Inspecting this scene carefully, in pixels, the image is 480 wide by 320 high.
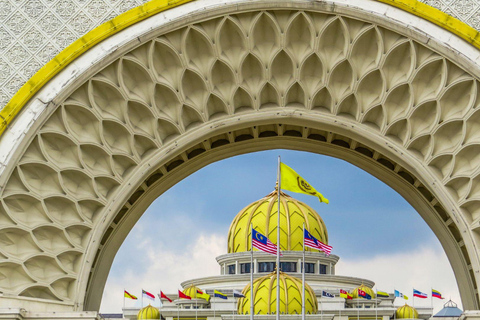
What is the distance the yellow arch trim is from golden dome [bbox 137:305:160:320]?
32758 millimetres

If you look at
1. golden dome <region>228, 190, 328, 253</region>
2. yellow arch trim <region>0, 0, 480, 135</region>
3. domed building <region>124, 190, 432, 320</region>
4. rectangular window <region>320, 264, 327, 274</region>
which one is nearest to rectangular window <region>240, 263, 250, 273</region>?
domed building <region>124, 190, 432, 320</region>

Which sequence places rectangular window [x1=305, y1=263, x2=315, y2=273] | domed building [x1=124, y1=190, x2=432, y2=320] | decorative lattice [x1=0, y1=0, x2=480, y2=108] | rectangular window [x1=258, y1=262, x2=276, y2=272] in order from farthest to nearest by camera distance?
1. rectangular window [x1=305, y1=263, x2=315, y2=273]
2. rectangular window [x1=258, y1=262, x2=276, y2=272]
3. domed building [x1=124, y1=190, x2=432, y2=320]
4. decorative lattice [x1=0, y1=0, x2=480, y2=108]

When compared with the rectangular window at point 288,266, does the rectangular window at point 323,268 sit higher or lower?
higher

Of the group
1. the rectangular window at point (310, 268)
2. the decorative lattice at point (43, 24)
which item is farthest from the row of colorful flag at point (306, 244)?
the rectangular window at point (310, 268)

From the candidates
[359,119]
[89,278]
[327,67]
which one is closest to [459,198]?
[359,119]

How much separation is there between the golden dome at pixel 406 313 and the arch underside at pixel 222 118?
98.9 ft

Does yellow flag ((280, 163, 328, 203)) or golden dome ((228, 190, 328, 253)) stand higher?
golden dome ((228, 190, 328, 253))

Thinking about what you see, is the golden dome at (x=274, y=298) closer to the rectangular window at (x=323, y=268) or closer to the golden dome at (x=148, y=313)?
the golden dome at (x=148, y=313)

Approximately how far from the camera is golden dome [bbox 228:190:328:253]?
45312 mm

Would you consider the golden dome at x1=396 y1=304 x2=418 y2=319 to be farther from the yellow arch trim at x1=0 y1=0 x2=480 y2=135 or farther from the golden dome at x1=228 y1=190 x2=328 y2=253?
the yellow arch trim at x1=0 y1=0 x2=480 y2=135

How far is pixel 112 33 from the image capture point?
16.2m

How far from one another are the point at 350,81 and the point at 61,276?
7.63m

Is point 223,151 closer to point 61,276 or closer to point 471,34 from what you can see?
point 61,276

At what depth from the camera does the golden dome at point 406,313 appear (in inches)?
1838
